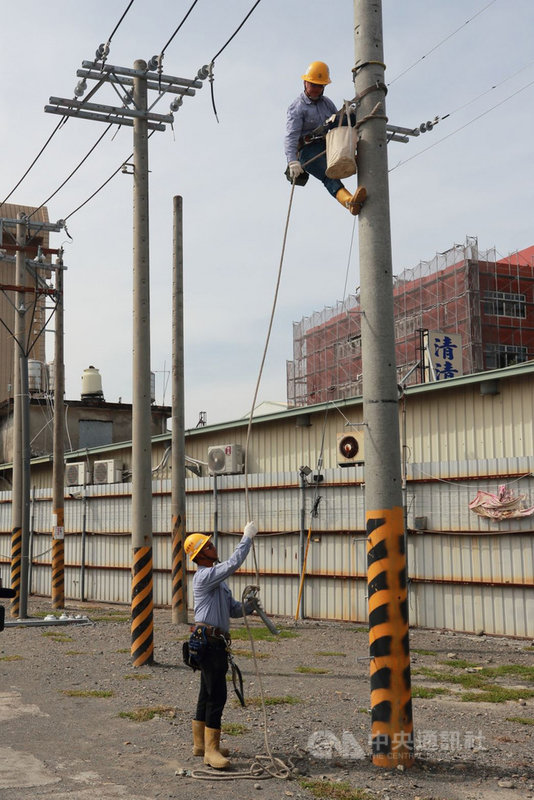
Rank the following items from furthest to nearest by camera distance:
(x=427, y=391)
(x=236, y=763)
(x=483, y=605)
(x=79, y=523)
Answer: (x=79, y=523)
(x=427, y=391)
(x=483, y=605)
(x=236, y=763)

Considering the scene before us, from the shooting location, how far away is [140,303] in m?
13.6

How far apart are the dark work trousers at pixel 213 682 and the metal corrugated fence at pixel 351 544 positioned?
26.9 feet

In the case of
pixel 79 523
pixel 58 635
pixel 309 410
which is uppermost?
pixel 309 410

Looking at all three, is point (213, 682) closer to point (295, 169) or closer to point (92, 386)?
point (295, 169)

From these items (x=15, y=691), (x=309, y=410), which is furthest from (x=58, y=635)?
(x=309, y=410)

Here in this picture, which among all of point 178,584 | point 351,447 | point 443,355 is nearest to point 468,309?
point 443,355

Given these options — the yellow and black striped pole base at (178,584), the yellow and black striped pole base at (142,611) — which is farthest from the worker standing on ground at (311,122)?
the yellow and black striped pole base at (178,584)

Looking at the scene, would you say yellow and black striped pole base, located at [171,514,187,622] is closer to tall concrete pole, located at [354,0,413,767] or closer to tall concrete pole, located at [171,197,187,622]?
tall concrete pole, located at [171,197,187,622]

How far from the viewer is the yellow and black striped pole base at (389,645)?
6.84m

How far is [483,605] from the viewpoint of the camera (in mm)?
14812

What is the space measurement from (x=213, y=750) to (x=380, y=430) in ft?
9.83

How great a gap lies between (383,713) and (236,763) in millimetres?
1410

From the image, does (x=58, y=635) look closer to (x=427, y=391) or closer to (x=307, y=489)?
(x=307, y=489)

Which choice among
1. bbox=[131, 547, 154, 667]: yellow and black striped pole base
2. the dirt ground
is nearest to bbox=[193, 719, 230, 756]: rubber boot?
the dirt ground
